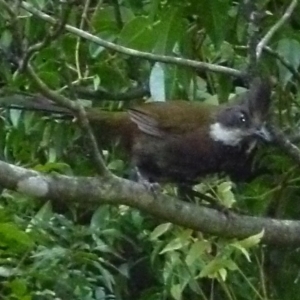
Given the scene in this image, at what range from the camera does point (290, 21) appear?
2.02 meters

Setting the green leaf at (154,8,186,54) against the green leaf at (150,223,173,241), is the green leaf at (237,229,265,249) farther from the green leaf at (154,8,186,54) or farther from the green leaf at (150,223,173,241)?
the green leaf at (154,8,186,54)

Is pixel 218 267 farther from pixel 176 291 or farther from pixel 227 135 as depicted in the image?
pixel 227 135

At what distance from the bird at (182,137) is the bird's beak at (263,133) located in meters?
0.02

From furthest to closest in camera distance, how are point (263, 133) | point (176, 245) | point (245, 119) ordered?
point (245, 119) → point (263, 133) → point (176, 245)

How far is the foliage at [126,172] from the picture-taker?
1.90m

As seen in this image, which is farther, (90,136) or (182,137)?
(182,137)

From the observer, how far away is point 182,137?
2387 millimetres

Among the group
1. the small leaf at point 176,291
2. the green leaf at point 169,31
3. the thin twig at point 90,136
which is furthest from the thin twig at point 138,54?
the small leaf at point 176,291

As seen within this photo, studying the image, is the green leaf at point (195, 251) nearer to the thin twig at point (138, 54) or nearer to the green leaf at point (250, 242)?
the green leaf at point (250, 242)

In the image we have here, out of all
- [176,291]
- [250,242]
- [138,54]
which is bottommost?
[176,291]

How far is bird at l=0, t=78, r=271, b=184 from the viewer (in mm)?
2328

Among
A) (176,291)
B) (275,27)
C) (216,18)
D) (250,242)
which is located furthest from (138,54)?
(176,291)

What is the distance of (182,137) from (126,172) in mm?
199

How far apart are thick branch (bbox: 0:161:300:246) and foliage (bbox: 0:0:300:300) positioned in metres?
0.05
